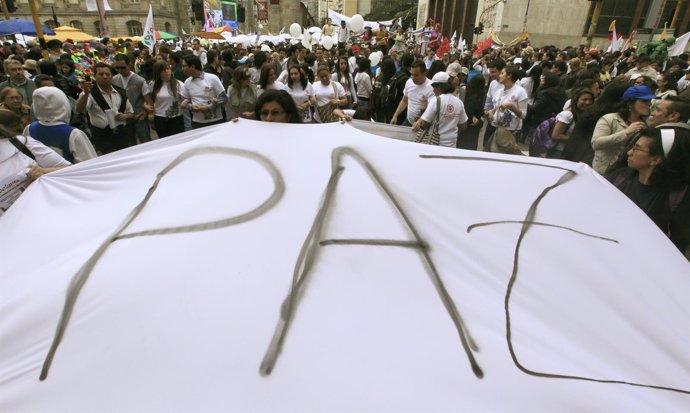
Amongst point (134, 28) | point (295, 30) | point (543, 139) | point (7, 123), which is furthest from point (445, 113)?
point (134, 28)

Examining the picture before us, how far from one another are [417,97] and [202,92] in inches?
110

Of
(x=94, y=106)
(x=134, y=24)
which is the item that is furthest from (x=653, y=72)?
(x=134, y=24)

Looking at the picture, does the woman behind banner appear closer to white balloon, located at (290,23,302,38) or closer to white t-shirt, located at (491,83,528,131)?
white t-shirt, located at (491,83,528,131)

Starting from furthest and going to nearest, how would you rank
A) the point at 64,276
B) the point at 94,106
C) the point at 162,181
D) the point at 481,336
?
the point at 94,106 → the point at 162,181 → the point at 64,276 → the point at 481,336

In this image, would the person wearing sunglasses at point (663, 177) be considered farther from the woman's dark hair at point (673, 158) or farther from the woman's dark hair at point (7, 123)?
the woman's dark hair at point (7, 123)

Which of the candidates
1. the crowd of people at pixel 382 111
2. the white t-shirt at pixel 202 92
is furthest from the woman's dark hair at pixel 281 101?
the white t-shirt at pixel 202 92

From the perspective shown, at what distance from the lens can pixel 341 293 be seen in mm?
1354

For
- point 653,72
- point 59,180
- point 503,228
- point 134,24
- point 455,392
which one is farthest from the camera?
point 134,24

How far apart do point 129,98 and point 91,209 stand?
13.8 ft

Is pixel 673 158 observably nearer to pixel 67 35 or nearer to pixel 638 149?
pixel 638 149

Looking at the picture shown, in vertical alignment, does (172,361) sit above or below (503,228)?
below

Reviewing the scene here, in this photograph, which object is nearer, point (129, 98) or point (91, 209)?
point (91, 209)

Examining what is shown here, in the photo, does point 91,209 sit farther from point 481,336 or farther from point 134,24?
point 134,24

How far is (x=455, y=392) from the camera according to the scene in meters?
1.18
